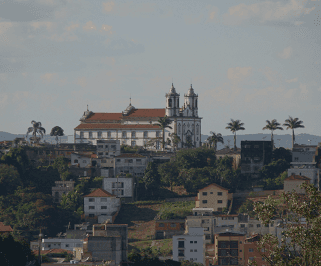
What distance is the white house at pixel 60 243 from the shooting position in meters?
94.8

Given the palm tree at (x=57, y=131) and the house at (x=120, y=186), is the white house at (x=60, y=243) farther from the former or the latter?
the palm tree at (x=57, y=131)

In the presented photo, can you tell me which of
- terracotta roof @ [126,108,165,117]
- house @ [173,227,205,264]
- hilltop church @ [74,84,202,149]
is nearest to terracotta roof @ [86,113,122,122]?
hilltop church @ [74,84,202,149]

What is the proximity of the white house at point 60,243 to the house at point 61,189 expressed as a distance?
19846 mm

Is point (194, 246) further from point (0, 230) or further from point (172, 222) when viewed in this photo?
point (0, 230)

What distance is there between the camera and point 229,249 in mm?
89000

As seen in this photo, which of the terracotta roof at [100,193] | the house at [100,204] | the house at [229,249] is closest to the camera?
the house at [229,249]

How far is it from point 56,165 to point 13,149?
325 inches

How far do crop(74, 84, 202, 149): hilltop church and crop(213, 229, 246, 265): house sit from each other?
62.1 meters

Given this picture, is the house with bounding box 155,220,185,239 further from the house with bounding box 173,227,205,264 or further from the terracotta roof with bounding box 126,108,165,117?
the terracotta roof with bounding box 126,108,165,117

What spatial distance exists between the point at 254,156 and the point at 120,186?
85.0 feet

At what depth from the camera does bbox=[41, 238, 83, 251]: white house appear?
3733 inches

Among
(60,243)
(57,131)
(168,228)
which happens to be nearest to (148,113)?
(57,131)

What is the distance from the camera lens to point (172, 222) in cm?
10150

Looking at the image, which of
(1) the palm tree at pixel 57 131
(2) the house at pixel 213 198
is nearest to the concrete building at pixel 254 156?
(2) the house at pixel 213 198
